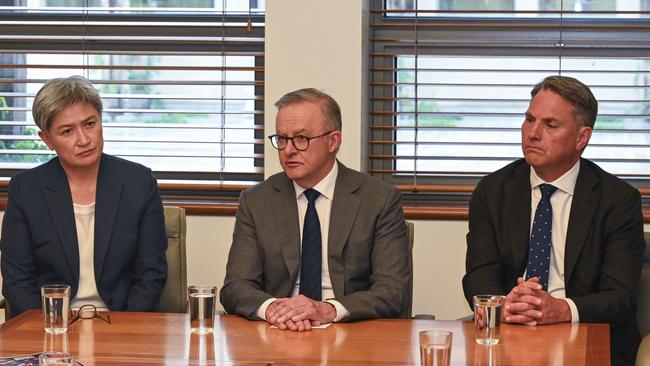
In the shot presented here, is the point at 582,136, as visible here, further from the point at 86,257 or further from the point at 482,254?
the point at 86,257

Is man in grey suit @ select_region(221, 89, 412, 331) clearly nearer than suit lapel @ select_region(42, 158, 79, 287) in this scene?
Yes

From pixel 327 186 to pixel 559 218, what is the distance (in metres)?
0.79

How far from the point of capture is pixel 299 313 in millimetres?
2721

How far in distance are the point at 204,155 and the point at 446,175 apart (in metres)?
1.08

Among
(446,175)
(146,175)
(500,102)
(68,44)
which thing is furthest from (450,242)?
(68,44)

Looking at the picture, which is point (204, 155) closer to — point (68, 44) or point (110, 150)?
point (110, 150)

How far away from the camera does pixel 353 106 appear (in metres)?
4.12

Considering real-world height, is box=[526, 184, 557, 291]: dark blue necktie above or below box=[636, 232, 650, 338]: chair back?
above

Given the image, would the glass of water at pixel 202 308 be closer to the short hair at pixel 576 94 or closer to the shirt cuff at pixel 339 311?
the shirt cuff at pixel 339 311

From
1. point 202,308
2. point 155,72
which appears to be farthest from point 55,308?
point 155,72

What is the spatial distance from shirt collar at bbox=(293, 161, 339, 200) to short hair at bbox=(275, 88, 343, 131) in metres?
0.16

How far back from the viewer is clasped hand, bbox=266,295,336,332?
2.71 m

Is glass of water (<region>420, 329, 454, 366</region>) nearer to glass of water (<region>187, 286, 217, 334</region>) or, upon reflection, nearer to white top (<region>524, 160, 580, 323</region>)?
glass of water (<region>187, 286, 217, 334</region>)

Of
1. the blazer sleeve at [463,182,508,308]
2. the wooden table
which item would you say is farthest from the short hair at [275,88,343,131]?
the wooden table
